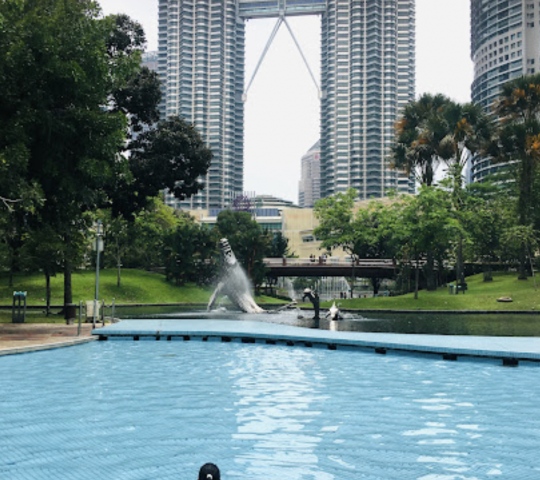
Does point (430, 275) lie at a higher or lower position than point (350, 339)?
higher

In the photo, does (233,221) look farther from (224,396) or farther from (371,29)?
(371,29)

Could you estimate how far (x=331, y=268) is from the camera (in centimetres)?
6712

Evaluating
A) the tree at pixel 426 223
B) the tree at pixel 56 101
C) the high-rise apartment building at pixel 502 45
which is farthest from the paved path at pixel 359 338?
the high-rise apartment building at pixel 502 45

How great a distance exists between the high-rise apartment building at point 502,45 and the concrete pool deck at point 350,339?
144 m

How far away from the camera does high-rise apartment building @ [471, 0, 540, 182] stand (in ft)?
538

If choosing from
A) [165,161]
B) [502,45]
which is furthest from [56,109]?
[502,45]

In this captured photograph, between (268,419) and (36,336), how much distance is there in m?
13.6

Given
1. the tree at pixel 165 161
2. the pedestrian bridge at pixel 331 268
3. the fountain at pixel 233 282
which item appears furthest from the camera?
the pedestrian bridge at pixel 331 268

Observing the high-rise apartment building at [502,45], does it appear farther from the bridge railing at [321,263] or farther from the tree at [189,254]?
the tree at [189,254]

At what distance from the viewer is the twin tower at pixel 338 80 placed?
595 ft

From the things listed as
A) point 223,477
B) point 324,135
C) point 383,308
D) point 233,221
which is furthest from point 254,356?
point 324,135

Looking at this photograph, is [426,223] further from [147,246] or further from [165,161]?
[147,246]

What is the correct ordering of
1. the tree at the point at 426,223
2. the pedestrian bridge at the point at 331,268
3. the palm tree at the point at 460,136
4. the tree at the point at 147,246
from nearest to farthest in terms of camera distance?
the tree at the point at 426,223 < the palm tree at the point at 460,136 < the pedestrian bridge at the point at 331,268 < the tree at the point at 147,246

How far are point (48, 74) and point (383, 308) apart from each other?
31001 millimetres
